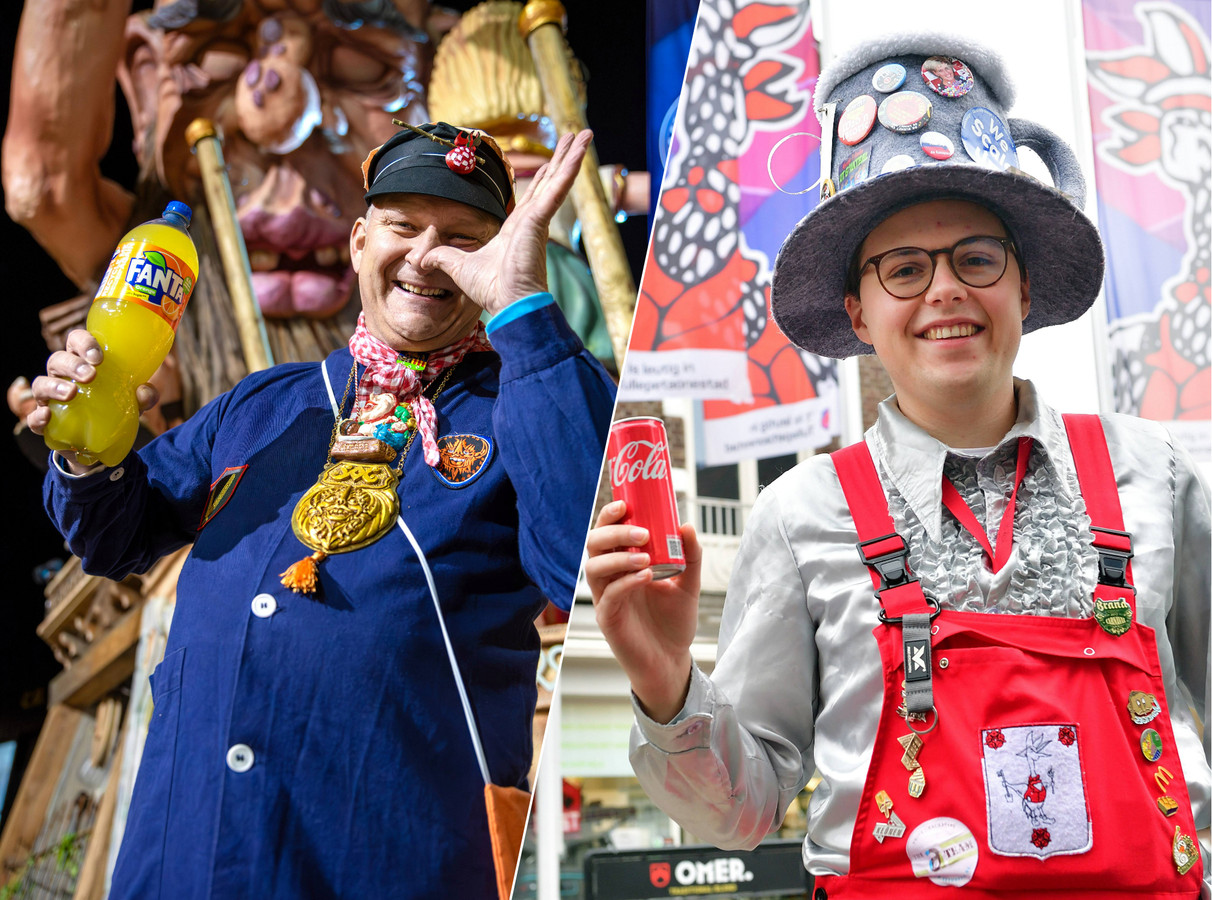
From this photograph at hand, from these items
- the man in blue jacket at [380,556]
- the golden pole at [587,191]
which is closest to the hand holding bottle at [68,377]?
the man in blue jacket at [380,556]

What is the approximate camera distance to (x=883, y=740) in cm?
101

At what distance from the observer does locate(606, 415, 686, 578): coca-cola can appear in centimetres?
93

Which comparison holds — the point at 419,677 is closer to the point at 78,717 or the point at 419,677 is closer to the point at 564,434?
the point at 564,434

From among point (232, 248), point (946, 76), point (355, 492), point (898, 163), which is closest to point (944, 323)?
point (898, 163)

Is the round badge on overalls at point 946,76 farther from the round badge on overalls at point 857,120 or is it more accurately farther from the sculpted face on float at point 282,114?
the sculpted face on float at point 282,114

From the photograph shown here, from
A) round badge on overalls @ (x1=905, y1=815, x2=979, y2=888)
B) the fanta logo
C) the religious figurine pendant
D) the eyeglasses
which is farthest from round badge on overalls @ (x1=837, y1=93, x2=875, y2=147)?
the fanta logo

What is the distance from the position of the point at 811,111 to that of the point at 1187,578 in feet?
2.63

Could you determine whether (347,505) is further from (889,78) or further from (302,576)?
(889,78)

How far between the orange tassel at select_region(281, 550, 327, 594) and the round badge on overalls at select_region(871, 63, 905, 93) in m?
0.79

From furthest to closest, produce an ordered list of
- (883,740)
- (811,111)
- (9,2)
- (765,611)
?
1. (9,2)
2. (811,111)
3. (765,611)
4. (883,740)

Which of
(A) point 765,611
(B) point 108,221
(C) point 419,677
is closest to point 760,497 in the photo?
(A) point 765,611

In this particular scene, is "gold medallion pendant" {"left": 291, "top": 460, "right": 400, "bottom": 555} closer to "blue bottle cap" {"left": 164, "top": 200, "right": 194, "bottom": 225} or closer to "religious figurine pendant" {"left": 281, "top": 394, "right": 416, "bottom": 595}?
"religious figurine pendant" {"left": 281, "top": 394, "right": 416, "bottom": 595}

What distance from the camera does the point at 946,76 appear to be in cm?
115

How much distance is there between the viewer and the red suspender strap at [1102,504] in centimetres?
101
